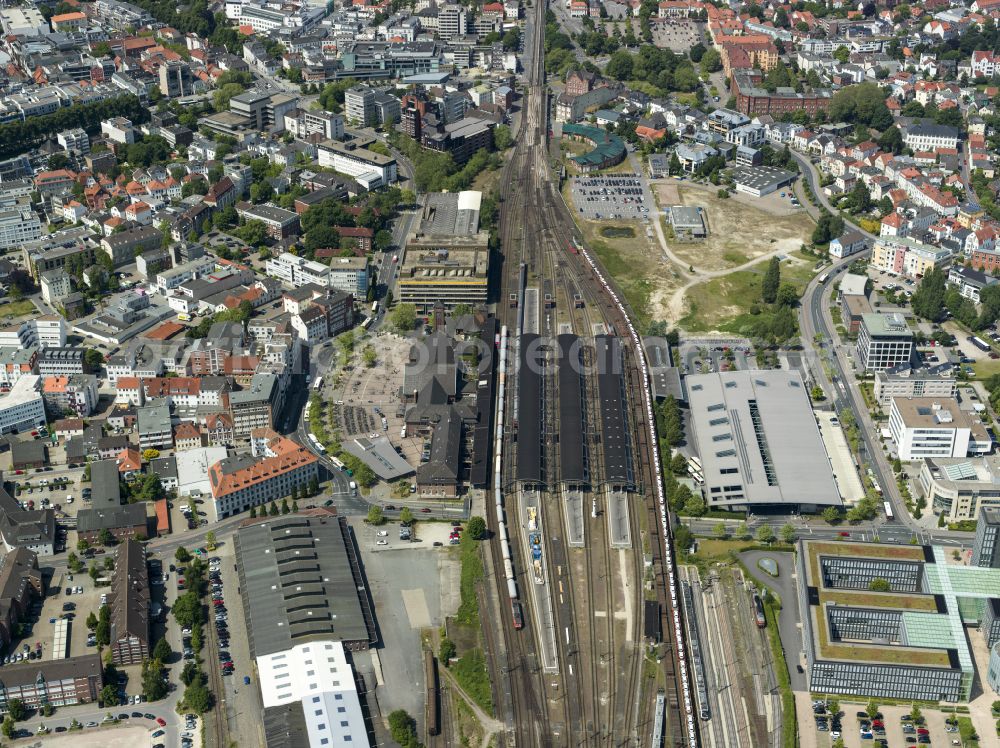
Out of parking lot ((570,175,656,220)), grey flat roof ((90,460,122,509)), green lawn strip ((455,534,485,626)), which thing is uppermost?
parking lot ((570,175,656,220))

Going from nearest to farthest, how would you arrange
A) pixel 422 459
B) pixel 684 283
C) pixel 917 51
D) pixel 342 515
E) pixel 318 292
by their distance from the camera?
pixel 342 515 → pixel 422 459 → pixel 318 292 → pixel 684 283 → pixel 917 51

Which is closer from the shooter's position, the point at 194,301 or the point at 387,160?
the point at 194,301

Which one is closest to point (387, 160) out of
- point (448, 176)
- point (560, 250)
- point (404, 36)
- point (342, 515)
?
point (448, 176)

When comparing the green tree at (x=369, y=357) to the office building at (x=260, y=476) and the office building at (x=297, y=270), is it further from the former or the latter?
the office building at (x=260, y=476)

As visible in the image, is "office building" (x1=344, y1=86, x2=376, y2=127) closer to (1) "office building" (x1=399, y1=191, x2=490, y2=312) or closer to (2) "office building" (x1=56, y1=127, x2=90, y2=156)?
(1) "office building" (x1=399, y1=191, x2=490, y2=312)

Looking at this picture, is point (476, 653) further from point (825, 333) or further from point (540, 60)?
point (540, 60)

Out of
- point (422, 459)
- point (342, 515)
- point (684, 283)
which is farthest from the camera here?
point (684, 283)

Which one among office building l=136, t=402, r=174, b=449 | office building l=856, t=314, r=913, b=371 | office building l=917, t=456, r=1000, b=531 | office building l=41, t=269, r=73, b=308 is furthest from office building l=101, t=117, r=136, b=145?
office building l=917, t=456, r=1000, b=531

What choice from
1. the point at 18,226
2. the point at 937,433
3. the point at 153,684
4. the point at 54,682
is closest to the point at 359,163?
the point at 18,226
